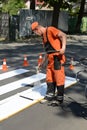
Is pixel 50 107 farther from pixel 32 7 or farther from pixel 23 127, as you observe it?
pixel 32 7

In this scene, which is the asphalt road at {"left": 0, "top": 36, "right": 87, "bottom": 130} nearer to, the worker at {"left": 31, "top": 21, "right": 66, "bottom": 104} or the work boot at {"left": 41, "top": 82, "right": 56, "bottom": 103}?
the work boot at {"left": 41, "top": 82, "right": 56, "bottom": 103}

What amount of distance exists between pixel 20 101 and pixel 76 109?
1.39 m

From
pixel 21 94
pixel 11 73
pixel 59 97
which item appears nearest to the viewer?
pixel 59 97

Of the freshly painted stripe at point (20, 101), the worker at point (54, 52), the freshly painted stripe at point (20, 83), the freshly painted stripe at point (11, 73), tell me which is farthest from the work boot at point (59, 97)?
the freshly painted stripe at point (11, 73)

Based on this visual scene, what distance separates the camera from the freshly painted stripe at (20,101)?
786 centimetres

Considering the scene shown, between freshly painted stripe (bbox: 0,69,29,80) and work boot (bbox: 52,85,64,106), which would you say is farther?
freshly painted stripe (bbox: 0,69,29,80)

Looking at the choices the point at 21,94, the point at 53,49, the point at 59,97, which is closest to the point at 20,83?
the point at 21,94

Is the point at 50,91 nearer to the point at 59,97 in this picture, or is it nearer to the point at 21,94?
the point at 59,97

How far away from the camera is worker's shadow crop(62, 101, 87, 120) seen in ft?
25.3

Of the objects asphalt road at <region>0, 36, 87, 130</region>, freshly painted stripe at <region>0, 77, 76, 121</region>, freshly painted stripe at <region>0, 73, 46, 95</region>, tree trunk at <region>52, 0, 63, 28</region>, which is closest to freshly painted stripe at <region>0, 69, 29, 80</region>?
freshly painted stripe at <region>0, 73, 46, 95</region>

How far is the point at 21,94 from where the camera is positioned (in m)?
9.14

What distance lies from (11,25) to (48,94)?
1762cm

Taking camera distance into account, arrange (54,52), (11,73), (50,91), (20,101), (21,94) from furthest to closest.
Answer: (11,73) < (21,94) < (20,101) < (50,91) < (54,52)

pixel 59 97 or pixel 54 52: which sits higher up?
pixel 54 52
